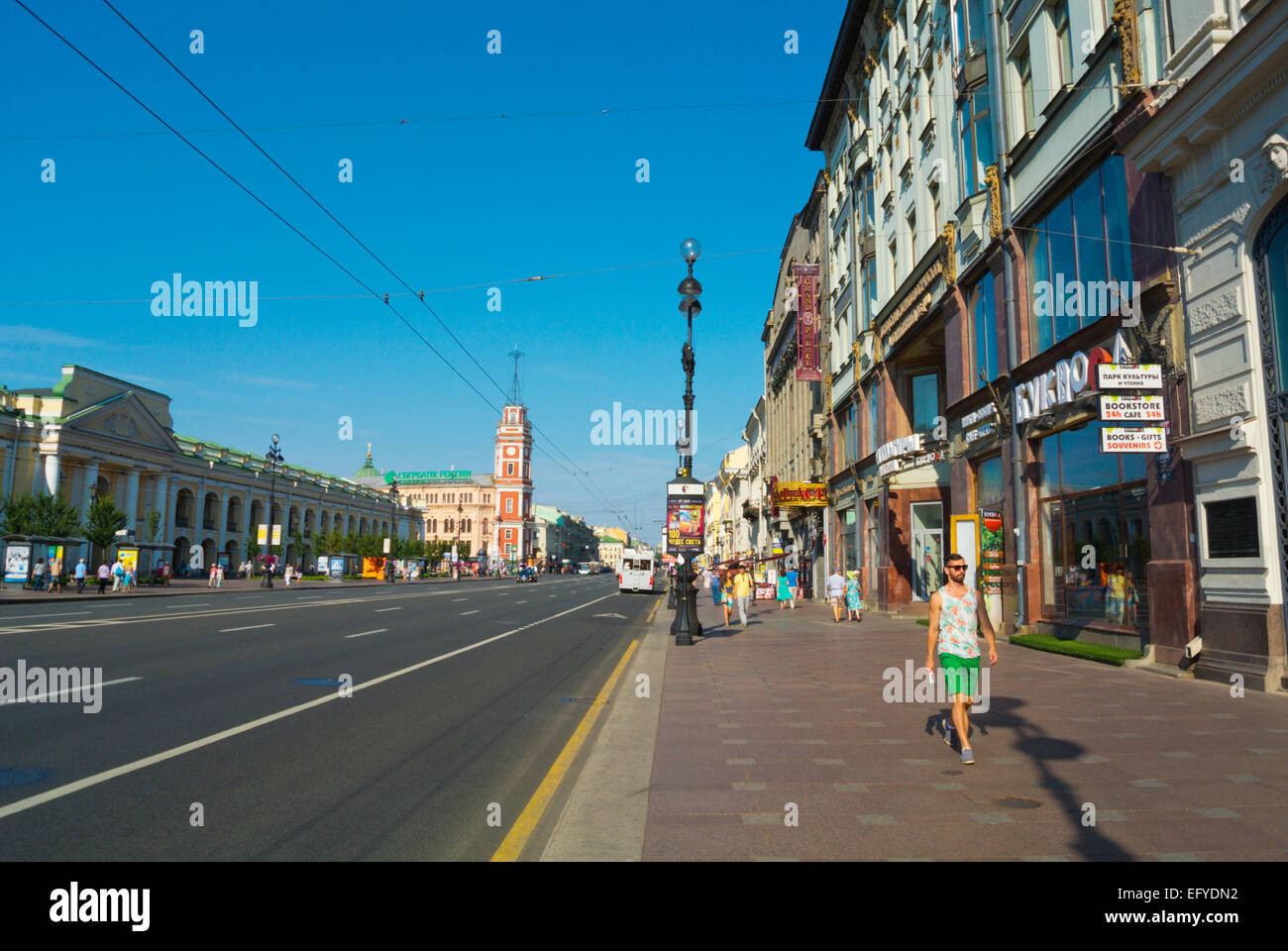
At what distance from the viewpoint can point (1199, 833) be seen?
15.5ft

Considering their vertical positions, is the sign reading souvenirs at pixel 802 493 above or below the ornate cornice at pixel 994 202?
below

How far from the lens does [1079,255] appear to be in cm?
1478

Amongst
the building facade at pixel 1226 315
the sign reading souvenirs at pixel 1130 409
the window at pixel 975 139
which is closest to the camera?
the building facade at pixel 1226 315

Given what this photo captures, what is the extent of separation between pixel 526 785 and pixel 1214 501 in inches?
370

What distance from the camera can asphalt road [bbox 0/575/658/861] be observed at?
4.89 metres

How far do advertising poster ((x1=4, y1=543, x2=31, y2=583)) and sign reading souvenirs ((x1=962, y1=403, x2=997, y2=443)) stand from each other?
4422 cm

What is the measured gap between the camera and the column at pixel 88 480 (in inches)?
2751

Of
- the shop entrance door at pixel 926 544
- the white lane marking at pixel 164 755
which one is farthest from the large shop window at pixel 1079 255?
the white lane marking at pixel 164 755

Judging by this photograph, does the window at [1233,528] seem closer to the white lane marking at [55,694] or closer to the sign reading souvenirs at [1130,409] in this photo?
the sign reading souvenirs at [1130,409]

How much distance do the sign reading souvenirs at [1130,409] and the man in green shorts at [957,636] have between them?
18.2 ft

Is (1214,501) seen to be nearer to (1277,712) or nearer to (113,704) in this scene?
(1277,712)

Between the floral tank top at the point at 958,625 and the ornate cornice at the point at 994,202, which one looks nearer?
the floral tank top at the point at 958,625

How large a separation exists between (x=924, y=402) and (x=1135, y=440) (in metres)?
14.8
